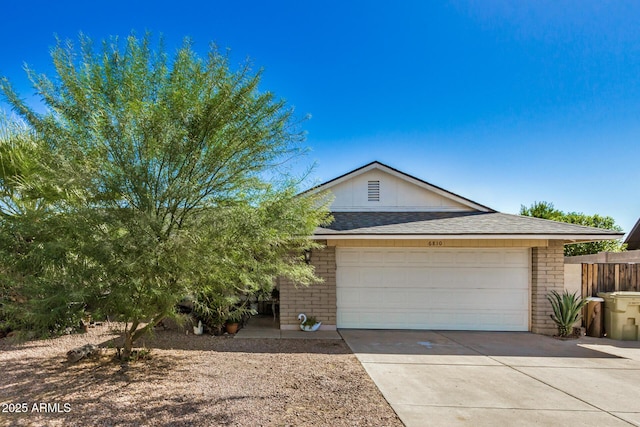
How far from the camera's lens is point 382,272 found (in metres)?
9.12

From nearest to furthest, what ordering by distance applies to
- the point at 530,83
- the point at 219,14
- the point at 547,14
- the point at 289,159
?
the point at 289,159 < the point at 219,14 < the point at 547,14 < the point at 530,83

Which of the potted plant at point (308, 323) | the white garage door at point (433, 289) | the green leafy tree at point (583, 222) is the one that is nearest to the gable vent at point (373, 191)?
the white garage door at point (433, 289)

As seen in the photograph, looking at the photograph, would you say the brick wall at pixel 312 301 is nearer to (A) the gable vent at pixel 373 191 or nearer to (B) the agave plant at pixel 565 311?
(A) the gable vent at pixel 373 191

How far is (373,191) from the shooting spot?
10758 millimetres

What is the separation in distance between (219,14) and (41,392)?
23.6 feet

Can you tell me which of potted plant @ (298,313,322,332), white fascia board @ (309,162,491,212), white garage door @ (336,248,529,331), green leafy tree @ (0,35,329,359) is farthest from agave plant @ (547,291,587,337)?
green leafy tree @ (0,35,329,359)

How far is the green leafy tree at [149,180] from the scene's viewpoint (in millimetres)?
4219

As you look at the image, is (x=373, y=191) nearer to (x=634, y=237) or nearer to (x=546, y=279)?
(x=546, y=279)

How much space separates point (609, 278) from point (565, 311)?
6.22 feet

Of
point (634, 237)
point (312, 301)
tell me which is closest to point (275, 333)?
point (312, 301)

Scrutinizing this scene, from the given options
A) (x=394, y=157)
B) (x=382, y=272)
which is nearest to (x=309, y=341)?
(x=382, y=272)

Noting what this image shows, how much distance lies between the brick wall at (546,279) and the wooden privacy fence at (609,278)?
849 mm

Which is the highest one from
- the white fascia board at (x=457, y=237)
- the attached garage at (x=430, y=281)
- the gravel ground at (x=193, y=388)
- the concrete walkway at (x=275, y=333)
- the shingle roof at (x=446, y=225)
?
the shingle roof at (x=446, y=225)

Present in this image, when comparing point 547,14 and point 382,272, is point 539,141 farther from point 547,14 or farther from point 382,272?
point 382,272
